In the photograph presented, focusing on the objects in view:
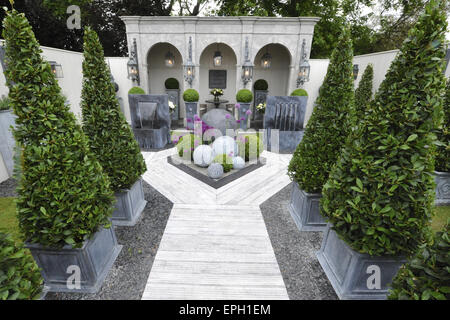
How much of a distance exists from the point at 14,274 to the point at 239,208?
14.4ft

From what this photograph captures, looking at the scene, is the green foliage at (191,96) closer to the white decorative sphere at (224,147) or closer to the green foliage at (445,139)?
the white decorative sphere at (224,147)

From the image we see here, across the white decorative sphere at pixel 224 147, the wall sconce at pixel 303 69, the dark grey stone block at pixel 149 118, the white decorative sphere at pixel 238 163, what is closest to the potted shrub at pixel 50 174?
the white decorative sphere at pixel 224 147

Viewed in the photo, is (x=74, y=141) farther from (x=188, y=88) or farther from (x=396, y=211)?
(x=188, y=88)

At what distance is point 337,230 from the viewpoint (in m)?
3.43

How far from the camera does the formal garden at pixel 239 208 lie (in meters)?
2.68

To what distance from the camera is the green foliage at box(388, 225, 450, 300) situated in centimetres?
195

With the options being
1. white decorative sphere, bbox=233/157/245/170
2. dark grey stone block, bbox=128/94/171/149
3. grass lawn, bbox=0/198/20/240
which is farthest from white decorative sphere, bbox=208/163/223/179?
grass lawn, bbox=0/198/20/240

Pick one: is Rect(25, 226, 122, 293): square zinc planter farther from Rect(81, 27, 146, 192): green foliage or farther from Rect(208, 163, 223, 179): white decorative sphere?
Rect(208, 163, 223, 179): white decorative sphere

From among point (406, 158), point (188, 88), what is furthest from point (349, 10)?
point (406, 158)

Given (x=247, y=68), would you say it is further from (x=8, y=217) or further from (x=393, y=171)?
(x=8, y=217)

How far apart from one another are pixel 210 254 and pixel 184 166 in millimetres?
4336

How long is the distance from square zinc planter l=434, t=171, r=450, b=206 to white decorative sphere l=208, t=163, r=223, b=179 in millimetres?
6070

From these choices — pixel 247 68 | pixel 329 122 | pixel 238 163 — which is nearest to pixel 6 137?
pixel 238 163

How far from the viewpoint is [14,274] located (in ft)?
7.00
